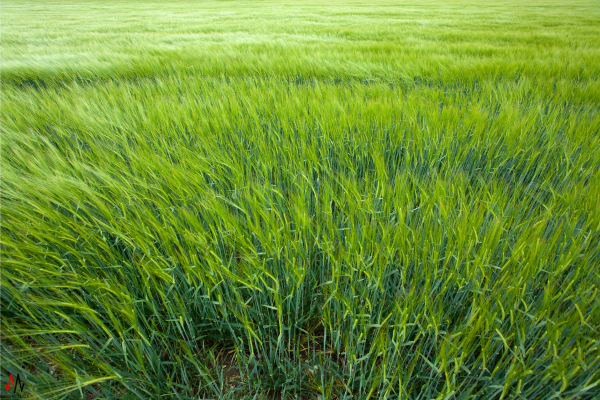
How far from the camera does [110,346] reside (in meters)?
0.54

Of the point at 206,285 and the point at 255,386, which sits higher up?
the point at 206,285

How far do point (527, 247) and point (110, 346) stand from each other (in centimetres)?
92

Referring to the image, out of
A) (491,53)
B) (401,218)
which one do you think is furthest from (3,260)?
(491,53)

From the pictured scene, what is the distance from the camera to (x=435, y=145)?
985mm

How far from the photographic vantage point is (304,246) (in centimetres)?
66

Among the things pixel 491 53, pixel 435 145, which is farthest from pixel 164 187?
pixel 491 53

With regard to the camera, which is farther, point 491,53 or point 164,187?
point 491,53

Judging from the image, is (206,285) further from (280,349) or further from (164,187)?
(164,187)

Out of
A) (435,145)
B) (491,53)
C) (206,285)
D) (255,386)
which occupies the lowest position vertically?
(255,386)

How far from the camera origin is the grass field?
484mm

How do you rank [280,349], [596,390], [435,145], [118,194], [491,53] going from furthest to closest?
[491,53] < [435,145] < [118,194] < [280,349] < [596,390]

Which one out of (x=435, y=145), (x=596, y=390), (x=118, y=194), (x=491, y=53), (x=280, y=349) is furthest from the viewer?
(x=491, y=53)

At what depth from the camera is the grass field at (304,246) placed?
0.48 metres

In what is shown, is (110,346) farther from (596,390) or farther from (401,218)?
(596,390)
